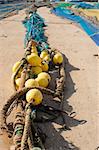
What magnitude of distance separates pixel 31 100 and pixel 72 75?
2.41 metres

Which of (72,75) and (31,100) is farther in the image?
(72,75)

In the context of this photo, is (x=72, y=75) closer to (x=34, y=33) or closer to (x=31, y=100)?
(x=31, y=100)

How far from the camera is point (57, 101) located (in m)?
6.49

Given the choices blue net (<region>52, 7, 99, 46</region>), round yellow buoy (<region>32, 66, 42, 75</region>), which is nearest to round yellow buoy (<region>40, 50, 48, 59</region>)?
round yellow buoy (<region>32, 66, 42, 75</region>)

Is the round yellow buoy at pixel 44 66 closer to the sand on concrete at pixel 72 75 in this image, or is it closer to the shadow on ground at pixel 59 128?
the sand on concrete at pixel 72 75

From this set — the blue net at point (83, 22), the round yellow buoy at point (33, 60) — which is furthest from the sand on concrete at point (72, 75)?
the round yellow buoy at point (33, 60)

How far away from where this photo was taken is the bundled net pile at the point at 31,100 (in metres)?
4.93

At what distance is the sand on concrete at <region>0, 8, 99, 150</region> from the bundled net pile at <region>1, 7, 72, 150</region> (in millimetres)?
230

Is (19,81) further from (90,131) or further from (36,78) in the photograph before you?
(90,131)

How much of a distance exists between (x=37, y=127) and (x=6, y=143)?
0.59 metres

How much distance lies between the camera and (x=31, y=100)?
19.1ft

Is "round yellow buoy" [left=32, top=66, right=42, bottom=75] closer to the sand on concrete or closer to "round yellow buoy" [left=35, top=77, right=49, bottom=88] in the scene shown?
"round yellow buoy" [left=35, top=77, right=49, bottom=88]

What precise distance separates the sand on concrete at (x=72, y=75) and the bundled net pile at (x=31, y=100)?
0.23 meters

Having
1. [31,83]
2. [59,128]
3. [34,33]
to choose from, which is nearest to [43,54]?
[31,83]
